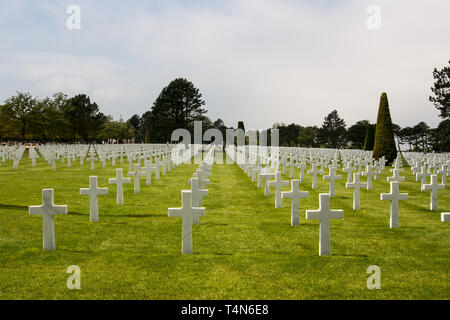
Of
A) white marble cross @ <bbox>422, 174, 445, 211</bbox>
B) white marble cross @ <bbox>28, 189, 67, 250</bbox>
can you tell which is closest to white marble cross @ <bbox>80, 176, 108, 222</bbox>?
white marble cross @ <bbox>28, 189, 67, 250</bbox>

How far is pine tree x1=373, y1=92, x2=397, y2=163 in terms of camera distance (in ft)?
91.0

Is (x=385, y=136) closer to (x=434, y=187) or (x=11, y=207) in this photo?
(x=434, y=187)

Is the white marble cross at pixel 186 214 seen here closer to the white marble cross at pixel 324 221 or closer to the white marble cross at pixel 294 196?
the white marble cross at pixel 324 221

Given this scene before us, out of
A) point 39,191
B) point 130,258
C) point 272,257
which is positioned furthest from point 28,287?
point 39,191

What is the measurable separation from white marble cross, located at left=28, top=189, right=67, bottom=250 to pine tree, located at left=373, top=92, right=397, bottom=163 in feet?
84.0

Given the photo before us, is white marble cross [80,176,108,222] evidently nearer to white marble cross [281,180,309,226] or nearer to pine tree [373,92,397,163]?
white marble cross [281,180,309,226]

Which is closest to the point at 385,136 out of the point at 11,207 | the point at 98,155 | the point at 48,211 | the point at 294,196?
the point at 294,196

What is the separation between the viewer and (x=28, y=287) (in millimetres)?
4617

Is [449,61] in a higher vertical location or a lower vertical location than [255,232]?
higher

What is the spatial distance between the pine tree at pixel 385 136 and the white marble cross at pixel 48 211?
1008 inches

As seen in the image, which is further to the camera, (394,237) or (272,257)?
(394,237)

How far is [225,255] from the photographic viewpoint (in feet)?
19.6
